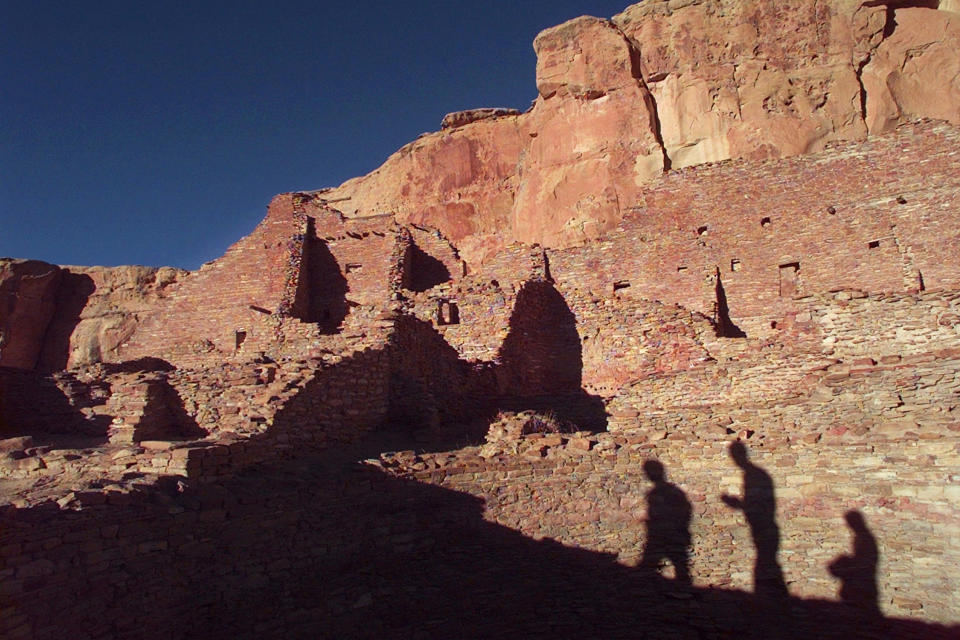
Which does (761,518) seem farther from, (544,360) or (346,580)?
(544,360)

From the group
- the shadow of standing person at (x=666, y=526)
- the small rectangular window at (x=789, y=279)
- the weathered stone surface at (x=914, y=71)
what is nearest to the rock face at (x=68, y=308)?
the shadow of standing person at (x=666, y=526)

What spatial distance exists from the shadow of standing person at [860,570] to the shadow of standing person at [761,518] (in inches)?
23.5

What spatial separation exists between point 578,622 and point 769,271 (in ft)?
38.9

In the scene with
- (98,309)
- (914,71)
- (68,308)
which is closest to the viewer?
(914,71)

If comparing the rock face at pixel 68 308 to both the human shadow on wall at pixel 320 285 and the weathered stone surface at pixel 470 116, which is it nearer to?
the human shadow on wall at pixel 320 285

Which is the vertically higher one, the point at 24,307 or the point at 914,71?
the point at 914,71

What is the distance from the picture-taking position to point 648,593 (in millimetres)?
7805

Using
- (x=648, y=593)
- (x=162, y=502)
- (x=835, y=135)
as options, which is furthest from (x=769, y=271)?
(x=162, y=502)

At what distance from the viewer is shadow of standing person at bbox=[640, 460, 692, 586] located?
823 centimetres

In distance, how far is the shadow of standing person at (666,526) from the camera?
324 inches

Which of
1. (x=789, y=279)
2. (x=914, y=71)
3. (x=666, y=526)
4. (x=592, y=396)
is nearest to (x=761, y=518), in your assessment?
(x=666, y=526)

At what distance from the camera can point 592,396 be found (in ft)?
48.7

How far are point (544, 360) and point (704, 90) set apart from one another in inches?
421

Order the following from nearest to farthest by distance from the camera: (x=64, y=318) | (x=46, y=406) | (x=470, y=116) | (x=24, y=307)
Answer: (x=46, y=406)
(x=24, y=307)
(x=64, y=318)
(x=470, y=116)
